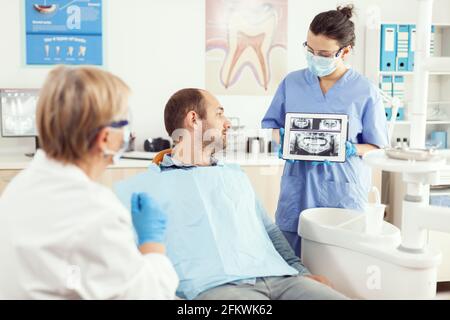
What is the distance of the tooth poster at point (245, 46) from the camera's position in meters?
3.66

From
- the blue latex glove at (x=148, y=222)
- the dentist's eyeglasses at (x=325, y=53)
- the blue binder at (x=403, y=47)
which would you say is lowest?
the blue latex glove at (x=148, y=222)

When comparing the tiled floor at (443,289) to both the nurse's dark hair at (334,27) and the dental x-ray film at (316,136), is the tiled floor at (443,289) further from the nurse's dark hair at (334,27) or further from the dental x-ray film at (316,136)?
the nurse's dark hair at (334,27)

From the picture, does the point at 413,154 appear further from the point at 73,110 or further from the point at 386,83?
the point at 386,83

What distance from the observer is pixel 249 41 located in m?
3.71

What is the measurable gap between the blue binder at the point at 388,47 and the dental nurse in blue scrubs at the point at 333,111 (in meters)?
1.61

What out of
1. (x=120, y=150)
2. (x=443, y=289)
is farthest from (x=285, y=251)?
(x=443, y=289)

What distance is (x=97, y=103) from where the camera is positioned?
103 centimetres

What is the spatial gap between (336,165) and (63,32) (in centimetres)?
221

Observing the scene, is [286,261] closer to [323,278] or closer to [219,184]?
[323,278]

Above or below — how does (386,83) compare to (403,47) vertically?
below

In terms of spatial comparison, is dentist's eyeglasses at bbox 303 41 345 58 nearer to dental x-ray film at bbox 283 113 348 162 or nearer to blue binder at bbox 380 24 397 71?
dental x-ray film at bbox 283 113 348 162

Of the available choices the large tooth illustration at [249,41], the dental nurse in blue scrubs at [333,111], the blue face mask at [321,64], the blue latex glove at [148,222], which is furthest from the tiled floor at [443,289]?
the blue latex glove at [148,222]

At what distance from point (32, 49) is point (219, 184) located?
224cm

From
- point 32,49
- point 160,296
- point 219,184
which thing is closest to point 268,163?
point 219,184
